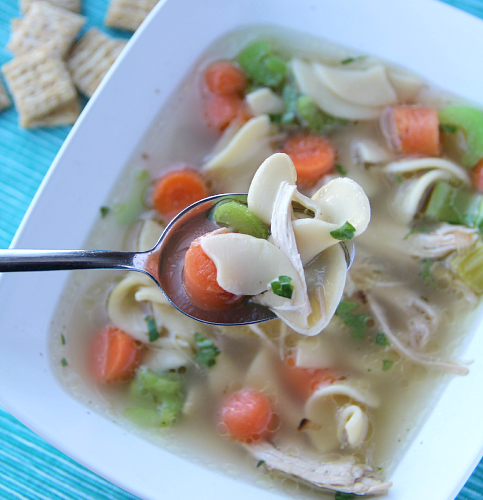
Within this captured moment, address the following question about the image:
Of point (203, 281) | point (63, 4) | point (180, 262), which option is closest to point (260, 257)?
point (203, 281)

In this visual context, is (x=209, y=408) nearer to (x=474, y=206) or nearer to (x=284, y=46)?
(x=474, y=206)

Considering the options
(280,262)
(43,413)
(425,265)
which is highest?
(280,262)

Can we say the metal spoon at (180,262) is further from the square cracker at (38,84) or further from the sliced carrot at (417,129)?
the square cracker at (38,84)

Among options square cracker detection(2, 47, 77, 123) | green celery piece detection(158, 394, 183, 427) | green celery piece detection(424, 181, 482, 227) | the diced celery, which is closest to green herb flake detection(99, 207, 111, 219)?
square cracker detection(2, 47, 77, 123)

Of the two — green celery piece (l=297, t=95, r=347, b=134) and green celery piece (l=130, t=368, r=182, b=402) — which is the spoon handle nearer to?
green celery piece (l=130, t=368, r=182, b=402)

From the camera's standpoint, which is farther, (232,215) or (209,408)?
(209,408)

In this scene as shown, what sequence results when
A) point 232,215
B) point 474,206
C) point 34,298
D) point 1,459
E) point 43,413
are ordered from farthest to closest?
1. point 474,206
2. point 1,459
3. point 34,298
4. point 43,413
5. point 232,215

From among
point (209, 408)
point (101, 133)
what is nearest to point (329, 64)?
point (101, 133)
